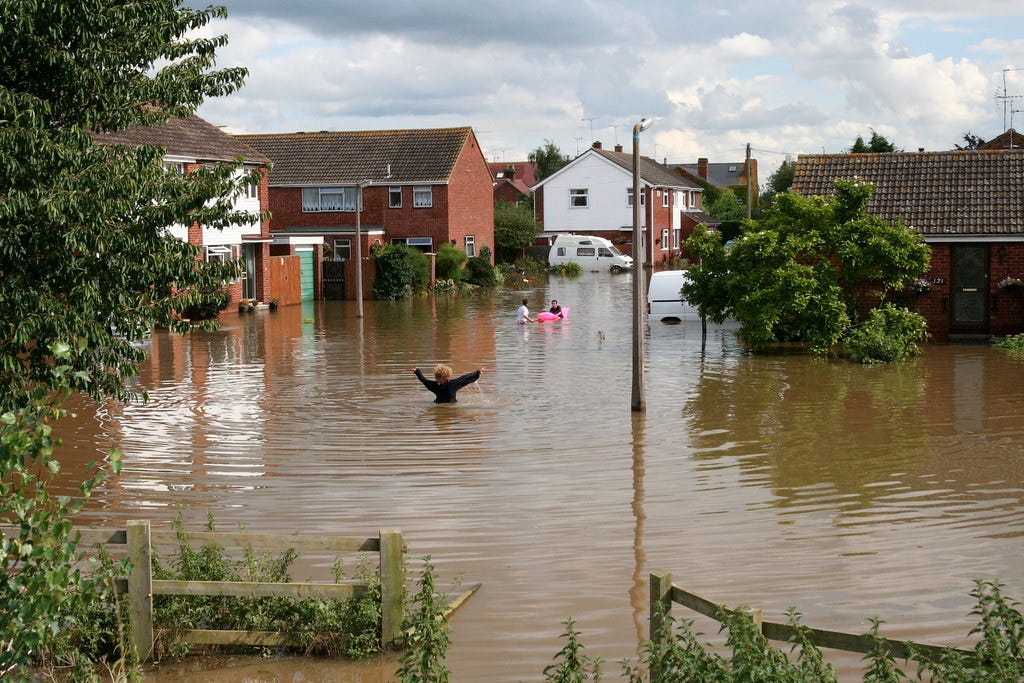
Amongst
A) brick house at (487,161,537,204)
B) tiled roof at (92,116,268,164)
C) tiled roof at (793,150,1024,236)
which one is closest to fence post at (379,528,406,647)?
tiled roof at (793,150,1024,236)

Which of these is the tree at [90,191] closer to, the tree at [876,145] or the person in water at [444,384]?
the person in water at [444,384]

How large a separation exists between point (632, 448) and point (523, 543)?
5.14 meters

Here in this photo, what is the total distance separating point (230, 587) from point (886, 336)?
66.4 ft

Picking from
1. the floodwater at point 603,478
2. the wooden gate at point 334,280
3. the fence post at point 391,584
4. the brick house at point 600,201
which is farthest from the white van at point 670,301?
the brick house at point 600,201

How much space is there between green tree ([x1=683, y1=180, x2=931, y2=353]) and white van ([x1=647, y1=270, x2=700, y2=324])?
6150 mm

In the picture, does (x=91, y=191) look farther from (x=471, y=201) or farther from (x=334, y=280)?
(x=471, y=201)

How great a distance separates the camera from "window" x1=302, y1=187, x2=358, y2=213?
179 ft

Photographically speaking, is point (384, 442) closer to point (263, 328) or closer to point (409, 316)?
point (263, 328)

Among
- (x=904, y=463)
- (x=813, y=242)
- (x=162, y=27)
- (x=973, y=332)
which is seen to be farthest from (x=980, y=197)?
(x=162, y=27)

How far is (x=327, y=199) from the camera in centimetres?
5472

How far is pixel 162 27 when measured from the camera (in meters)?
11.4

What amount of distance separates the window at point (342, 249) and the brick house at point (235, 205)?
7.46m

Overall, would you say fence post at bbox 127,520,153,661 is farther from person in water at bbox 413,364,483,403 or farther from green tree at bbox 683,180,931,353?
green tree at bbox 683,180,931,353

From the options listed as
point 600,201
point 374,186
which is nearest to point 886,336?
point 374,186
